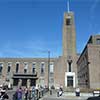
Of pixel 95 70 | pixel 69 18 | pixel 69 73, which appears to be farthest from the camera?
pixel 69 18

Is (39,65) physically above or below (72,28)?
below

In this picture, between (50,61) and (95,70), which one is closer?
(95,70)

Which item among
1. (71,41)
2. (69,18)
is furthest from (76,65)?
(69,18)

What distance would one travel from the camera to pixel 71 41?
61531 millimetres

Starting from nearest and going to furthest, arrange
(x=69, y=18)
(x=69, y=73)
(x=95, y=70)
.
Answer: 1. (x=95, y=70)
2. (x=69, y=73)
3. (x=69, y=18)

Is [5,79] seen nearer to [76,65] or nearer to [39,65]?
[39,65]

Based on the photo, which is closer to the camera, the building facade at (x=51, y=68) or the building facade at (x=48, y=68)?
the building facade at (x=51, y=68)

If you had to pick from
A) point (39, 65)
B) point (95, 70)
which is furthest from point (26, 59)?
point (95, 70)

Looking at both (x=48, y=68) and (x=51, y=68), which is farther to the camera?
(x=51, y=68)

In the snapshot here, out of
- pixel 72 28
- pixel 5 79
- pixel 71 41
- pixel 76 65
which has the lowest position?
pixel 5 79

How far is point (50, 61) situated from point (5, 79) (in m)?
14.9

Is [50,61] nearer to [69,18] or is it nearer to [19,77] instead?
[19,77]

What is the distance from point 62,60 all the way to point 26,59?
1155 centimetres

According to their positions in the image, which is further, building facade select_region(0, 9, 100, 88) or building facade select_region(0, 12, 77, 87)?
building facade select_region(0, 12, 77, 87)
